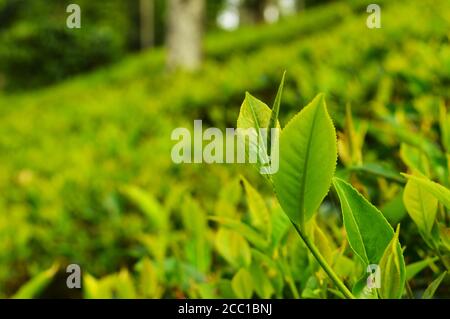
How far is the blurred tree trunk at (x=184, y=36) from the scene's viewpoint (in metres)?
8.26

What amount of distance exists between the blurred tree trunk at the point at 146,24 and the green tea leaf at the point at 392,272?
32955 millimetres

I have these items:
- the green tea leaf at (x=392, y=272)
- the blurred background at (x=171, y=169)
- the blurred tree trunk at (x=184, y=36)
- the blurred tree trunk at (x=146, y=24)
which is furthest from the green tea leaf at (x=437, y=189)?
the blurred tree trunk at (x=146, y=24)

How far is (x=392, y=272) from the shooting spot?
712 millimetres

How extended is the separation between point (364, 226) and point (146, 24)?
34091 millimetres

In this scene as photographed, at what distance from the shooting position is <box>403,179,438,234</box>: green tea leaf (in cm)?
79

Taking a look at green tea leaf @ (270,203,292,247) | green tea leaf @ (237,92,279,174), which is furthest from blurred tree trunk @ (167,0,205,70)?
green tea leaf @ (237,92,279,174)

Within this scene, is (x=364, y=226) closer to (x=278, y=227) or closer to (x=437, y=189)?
(x=437, y=189)

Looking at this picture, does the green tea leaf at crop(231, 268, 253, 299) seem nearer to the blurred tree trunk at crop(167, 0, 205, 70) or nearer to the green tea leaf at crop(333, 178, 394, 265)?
the green tea leaf at crop(333, 178, 394, 265)

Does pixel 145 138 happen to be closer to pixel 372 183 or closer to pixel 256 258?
pixel 372 183

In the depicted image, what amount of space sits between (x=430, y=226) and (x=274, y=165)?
10.2 inches

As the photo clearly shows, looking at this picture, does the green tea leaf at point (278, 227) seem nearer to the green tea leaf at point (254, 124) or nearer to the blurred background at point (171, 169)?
the blurred background at point (171, 169)

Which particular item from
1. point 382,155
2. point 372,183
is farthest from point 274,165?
point 382,155

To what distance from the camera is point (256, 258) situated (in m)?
1.04

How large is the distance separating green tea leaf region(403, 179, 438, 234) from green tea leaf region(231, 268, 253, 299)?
10.8 inches
